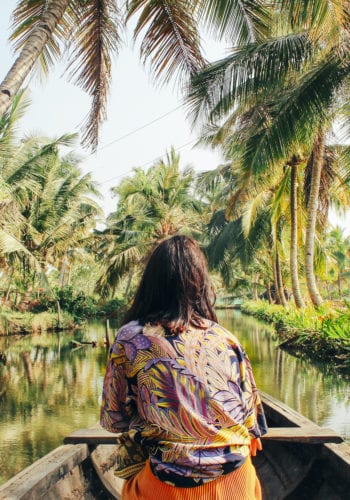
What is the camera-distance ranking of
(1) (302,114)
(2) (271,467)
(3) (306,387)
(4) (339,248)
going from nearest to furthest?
1. (2) (271,467)
2. (3) (306,387)
3. (1) (302,114)
4. (4) (339,248)

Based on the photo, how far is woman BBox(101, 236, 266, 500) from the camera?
156 cm

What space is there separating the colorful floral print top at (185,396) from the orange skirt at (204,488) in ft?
0.08

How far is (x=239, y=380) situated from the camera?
1.71m

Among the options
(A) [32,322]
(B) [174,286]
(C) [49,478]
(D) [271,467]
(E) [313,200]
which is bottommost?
(D) [271,467]

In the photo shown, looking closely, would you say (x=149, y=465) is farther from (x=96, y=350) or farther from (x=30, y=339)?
(x=30, y=339)

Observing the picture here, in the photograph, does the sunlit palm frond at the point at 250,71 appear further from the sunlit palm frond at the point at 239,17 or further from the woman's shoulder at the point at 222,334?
the woman's shoulder at the point at 222,334

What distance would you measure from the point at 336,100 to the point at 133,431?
9.04 metres

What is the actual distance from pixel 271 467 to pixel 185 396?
2.51m

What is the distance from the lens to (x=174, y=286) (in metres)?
1.74

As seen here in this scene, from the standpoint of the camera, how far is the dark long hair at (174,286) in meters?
1.71

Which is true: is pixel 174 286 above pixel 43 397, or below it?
above

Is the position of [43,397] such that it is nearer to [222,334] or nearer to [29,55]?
[29,55]

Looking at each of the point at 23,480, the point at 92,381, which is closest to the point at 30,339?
the point at 92,381

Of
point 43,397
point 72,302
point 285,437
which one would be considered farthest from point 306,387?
point 72,302
